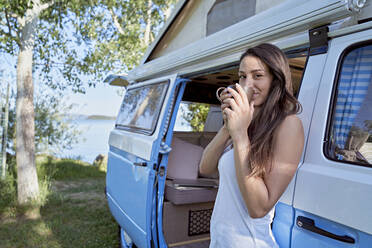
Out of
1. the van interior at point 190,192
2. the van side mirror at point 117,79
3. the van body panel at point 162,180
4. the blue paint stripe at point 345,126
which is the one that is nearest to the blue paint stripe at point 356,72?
the blue paint stripe at point 345,126

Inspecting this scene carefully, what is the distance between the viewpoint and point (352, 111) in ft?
4.53

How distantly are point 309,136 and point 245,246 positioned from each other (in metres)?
0.62

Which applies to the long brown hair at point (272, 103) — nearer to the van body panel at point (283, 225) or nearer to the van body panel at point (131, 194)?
the van body panel at point (283, 225)

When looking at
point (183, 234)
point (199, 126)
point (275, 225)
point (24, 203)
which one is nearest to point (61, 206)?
point (24, 203)

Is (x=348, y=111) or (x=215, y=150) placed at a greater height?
(x=348, y=111)

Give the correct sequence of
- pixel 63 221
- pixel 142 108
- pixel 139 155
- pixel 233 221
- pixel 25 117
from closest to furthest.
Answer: pixel 233 221 → pixel 139 155 → pixel 142 108 → pixel 63 221 → pixel 25 117

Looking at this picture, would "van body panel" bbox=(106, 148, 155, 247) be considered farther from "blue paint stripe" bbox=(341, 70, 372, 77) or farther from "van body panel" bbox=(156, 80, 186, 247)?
"blue paint stripe" bbox=(341, 70, 372, 77)

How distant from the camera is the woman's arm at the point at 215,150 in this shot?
58.7 inches

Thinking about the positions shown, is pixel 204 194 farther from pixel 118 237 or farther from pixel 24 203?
pixel 24 203

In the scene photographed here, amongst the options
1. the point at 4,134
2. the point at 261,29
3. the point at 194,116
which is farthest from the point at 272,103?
the point at 194,116

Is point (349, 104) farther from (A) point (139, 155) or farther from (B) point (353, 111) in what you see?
(A) point (139, 155)

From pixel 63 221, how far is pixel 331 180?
4834mm

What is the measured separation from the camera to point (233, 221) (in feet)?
4.24

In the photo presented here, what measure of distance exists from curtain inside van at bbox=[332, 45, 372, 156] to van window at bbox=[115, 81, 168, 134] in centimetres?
196
